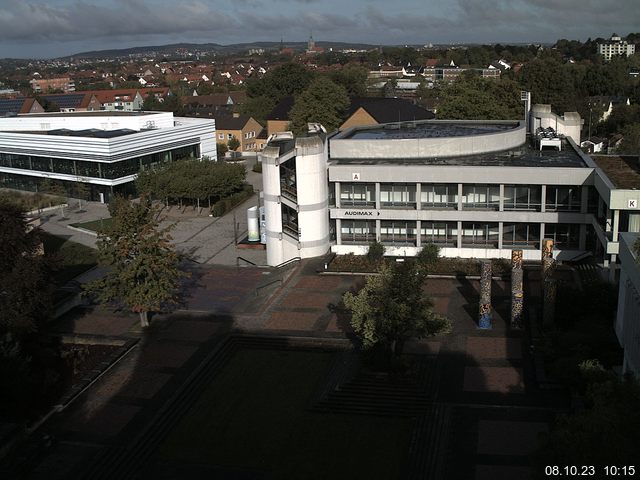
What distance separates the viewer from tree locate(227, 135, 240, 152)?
87438 mm

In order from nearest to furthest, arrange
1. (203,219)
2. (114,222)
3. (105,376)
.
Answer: (105,376), (114,222), (203,219)

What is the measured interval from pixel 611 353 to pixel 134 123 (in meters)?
56.2

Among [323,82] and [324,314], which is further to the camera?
[323,82]

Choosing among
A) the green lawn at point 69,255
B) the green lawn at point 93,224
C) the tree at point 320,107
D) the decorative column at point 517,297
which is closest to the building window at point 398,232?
the decorative column at point 517,297

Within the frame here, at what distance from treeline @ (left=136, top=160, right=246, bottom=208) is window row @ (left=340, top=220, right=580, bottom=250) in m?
17.4

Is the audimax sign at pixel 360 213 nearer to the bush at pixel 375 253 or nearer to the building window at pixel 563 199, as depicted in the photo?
the bush at pixel 375 253

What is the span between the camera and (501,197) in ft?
130

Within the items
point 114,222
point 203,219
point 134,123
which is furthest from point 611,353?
point 134,123

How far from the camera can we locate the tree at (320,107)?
7750 centimetres

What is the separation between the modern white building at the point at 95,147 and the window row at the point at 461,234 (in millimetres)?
26291

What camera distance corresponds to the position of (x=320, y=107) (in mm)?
77750

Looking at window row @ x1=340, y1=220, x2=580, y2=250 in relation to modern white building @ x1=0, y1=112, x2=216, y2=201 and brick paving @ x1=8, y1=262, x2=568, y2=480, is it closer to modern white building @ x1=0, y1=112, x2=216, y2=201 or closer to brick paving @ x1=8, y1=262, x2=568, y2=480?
brick paving @ x1=8, y1=262, x2=568, y2=480

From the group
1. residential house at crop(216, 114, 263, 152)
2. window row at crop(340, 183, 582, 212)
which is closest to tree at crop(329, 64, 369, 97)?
residential house at crop(216, 114, 263, 152)

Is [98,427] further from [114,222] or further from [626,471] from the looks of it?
[626,471]
